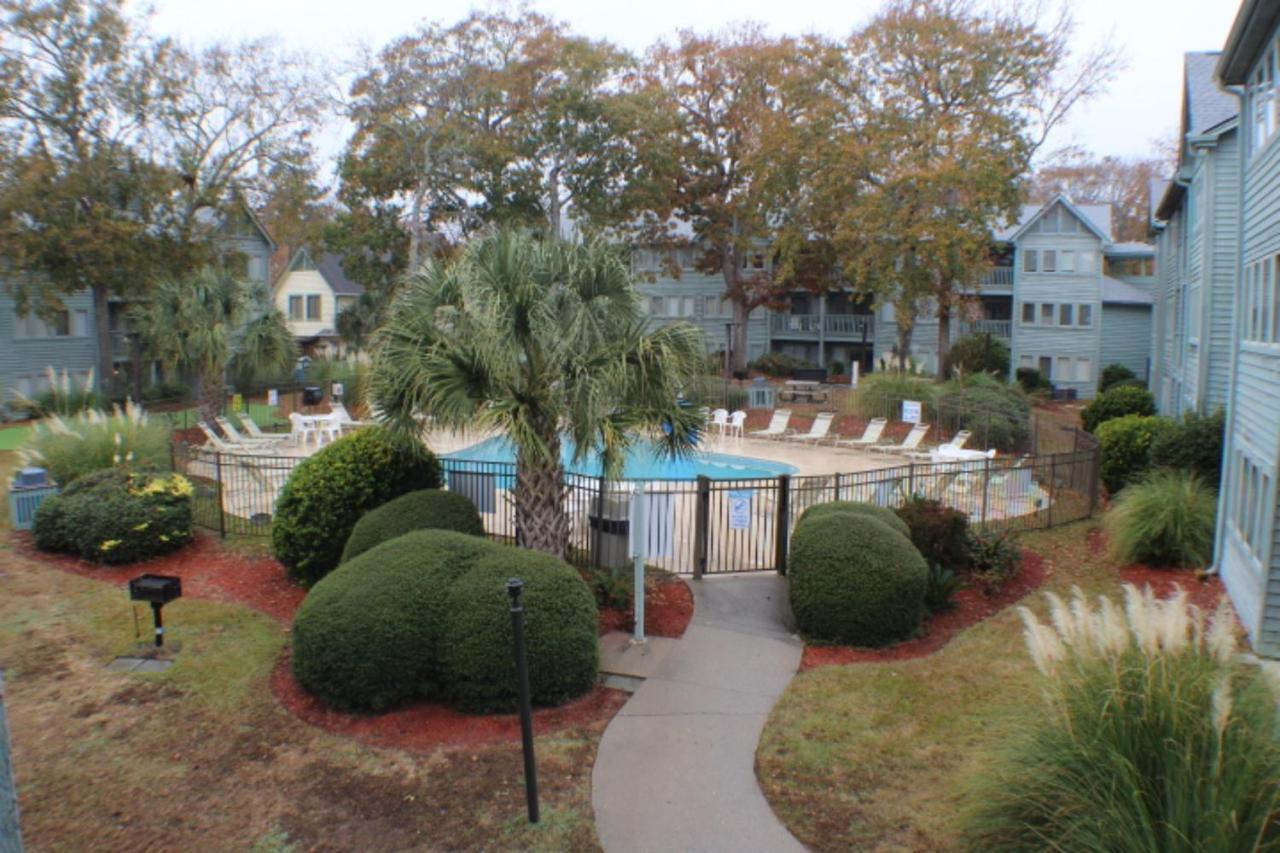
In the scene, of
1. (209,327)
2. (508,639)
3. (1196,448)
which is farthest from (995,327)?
(508,639)

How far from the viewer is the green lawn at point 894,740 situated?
5.67m

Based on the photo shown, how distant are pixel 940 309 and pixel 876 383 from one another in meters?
6.85

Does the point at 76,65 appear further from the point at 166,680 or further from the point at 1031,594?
the point at 1031,594

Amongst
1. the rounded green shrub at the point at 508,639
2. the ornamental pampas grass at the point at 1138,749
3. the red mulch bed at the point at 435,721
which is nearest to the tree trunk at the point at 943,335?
the rounded green shrub at the point at 508,639

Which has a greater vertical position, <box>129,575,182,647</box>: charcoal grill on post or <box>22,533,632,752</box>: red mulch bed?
<box>129,575,182,647</box>: charcoal grill on post

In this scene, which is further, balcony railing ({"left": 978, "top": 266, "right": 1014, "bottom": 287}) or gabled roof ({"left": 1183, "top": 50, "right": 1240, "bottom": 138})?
balcony railing ({"left": 978, "top": 266, "right": 1014, "bottom": 287})

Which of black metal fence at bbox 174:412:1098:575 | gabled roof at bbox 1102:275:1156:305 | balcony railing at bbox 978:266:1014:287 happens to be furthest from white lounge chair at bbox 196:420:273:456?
gabled roof at bbox 1102:275:1156:305

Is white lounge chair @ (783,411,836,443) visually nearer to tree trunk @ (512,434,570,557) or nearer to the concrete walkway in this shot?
the concrete walkway

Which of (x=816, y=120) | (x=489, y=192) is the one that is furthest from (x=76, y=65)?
(x=816, y=120)

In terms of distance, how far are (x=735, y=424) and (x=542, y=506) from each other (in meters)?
17.5

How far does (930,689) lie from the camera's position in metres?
7.88

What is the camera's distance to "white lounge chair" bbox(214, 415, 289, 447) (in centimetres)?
2209

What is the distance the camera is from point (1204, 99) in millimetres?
17328

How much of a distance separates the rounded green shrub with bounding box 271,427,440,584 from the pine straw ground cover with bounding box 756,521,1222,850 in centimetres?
549
